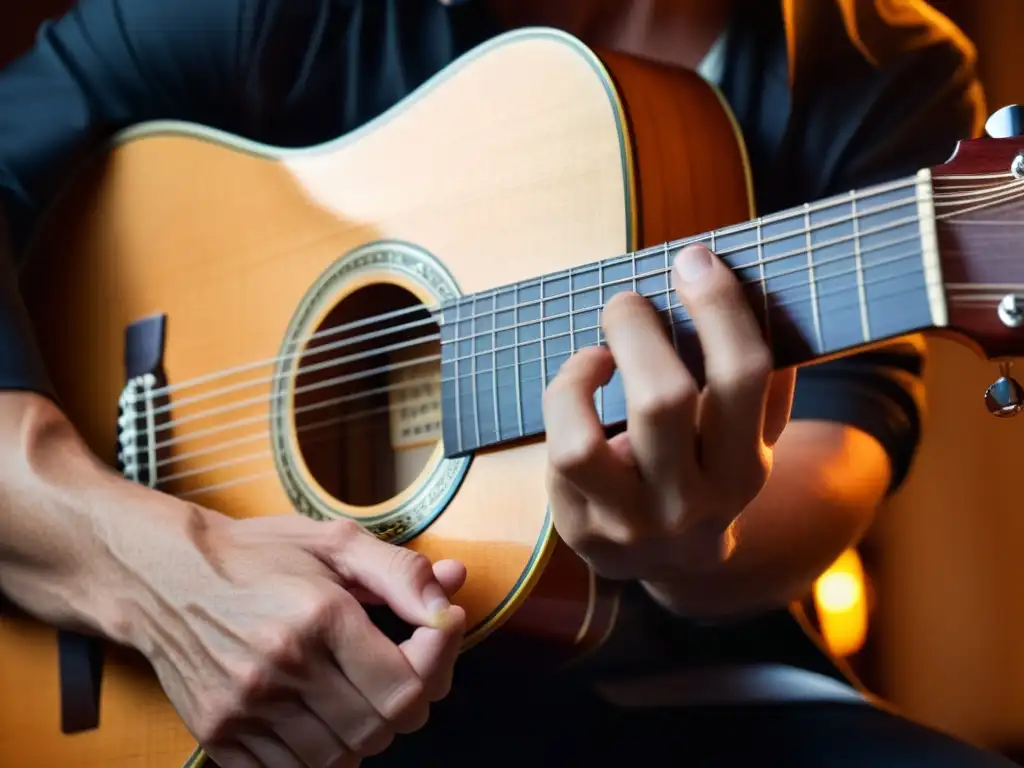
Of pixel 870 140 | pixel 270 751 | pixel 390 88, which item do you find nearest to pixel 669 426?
pixel 270 751

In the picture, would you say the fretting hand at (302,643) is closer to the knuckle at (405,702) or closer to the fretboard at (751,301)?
the knuckle at (405,702)

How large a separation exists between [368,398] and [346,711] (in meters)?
0.29

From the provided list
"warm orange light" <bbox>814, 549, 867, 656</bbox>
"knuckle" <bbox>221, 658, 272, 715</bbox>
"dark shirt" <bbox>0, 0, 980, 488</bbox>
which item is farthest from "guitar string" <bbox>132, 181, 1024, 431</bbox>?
"warm orange light" <bbox>814, 549, 867, 656</bbox>

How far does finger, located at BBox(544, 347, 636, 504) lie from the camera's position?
0.48 m

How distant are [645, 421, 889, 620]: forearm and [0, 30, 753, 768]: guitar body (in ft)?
0.36

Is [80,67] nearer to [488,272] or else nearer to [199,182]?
[199,182]

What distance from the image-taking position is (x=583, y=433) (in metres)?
0.48

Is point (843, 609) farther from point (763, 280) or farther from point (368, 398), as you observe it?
point (763, 280)

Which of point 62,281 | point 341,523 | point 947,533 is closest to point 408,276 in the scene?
point 341,523

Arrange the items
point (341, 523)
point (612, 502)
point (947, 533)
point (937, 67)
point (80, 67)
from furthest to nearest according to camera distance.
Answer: point (947, 533) → point (80, 67) → point (937, 67) → point (341, 523) → point (612, 502)

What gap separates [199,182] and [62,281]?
7.5 inches

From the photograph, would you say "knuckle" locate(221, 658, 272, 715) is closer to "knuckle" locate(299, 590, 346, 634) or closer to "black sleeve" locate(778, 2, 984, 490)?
"knuckle" locate(299, 590, 346, 634)

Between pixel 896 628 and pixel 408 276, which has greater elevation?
pixel 408 276

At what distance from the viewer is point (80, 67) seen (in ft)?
3.22
